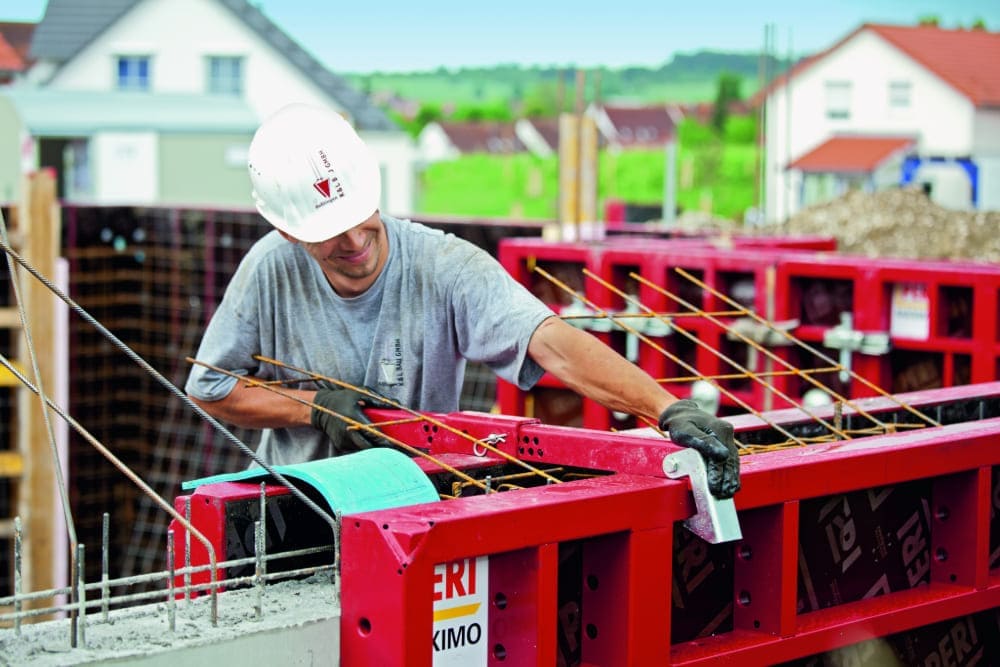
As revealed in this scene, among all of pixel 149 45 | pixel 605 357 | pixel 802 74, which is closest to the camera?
pixel 605 357

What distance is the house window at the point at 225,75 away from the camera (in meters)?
55.9

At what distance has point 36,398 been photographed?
11008 millimetres

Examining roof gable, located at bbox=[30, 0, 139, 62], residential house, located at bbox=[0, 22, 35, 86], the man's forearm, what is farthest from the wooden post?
roof gable, located at bbox=[30, 0, 139, 62]

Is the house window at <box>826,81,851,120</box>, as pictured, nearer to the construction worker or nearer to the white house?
the white house

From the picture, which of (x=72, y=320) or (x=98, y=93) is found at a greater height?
(x=98, y=93)

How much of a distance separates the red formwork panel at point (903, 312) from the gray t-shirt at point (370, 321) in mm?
3208

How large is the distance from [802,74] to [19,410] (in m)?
62.6

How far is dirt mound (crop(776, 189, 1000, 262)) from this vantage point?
12.7 m

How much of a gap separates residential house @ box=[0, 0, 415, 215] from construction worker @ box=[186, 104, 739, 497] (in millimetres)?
21604

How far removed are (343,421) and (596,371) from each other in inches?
29.2

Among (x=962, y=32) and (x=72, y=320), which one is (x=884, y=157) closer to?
(x=962, y=32)

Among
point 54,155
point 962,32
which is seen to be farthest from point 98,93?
point 962,32

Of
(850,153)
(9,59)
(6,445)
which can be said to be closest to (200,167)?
(9,59)

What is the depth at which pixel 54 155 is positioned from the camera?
3550 cm
